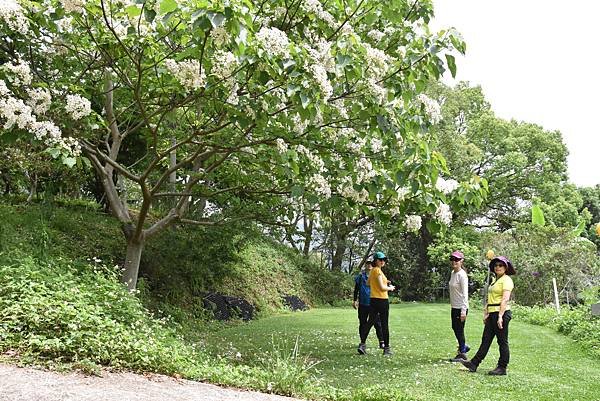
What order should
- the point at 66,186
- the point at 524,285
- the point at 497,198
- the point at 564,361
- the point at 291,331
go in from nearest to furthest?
1. the point at 564,361
2. the point at 291,331
3. the point at 66,186
4. the point at 524,285
5. the point at 497,198

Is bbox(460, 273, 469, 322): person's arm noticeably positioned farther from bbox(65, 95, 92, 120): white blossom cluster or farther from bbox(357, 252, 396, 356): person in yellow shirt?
bbox(65, 95, 92, 120): white blossom cluster

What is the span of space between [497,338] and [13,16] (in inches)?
255

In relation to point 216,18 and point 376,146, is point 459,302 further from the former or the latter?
point 216,18

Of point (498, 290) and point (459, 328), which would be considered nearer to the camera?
point (498, 290)

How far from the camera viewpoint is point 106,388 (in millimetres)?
3848

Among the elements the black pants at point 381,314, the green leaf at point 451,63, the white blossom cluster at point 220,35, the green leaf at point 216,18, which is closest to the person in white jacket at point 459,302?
the black pants at point 381,314

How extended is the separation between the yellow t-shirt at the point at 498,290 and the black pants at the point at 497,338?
8 centimetres

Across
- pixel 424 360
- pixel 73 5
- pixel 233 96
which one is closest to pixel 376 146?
pixel 233 96

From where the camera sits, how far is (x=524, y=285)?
16.8 metres

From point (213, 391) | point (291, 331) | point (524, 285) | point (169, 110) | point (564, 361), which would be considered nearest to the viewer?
point (213, 391)

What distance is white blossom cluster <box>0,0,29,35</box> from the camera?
5.42 m

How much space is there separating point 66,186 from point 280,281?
7.35 meters

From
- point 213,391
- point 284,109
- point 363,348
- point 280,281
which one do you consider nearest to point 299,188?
point 284,109

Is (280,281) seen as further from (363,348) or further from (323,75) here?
(323,75)
